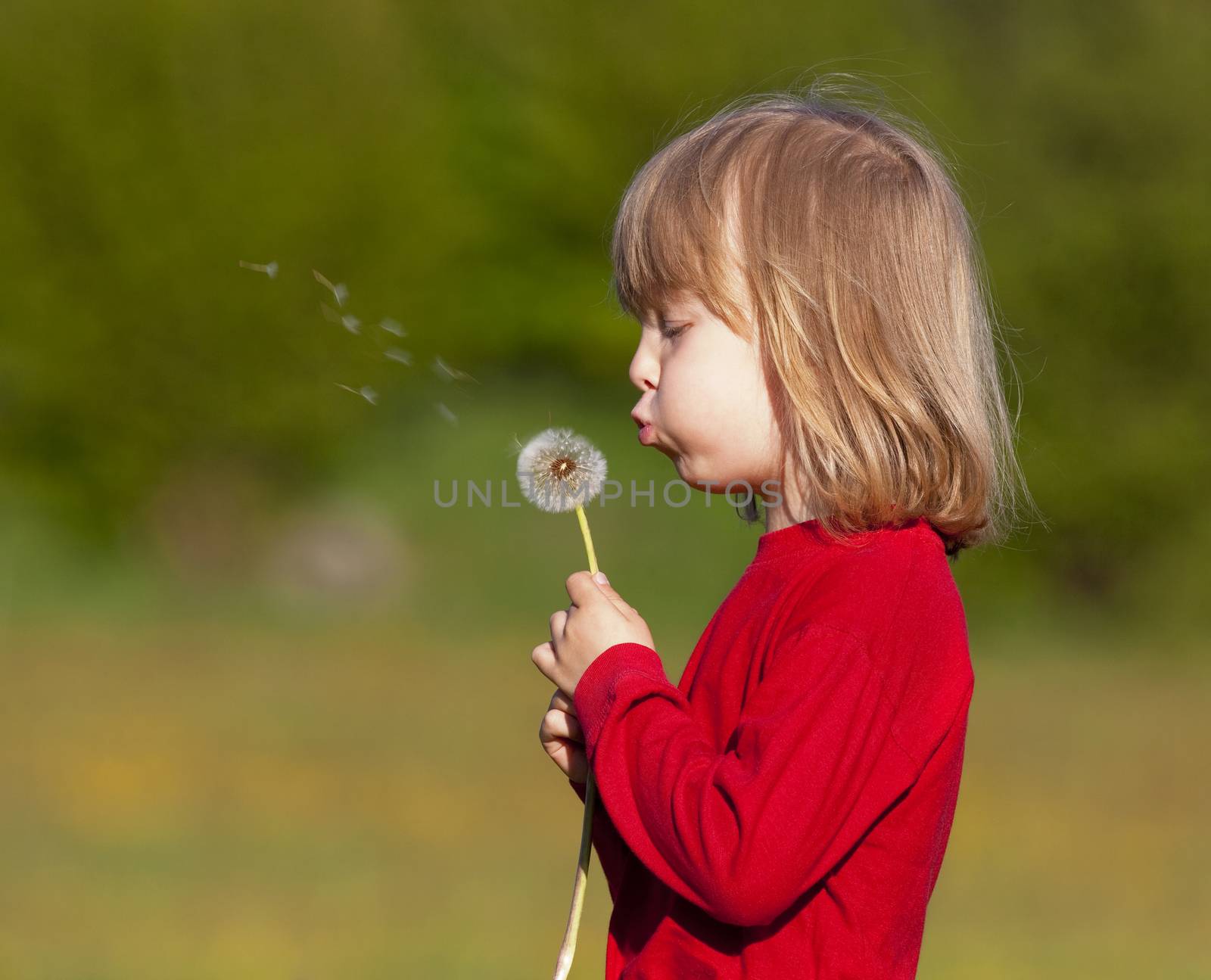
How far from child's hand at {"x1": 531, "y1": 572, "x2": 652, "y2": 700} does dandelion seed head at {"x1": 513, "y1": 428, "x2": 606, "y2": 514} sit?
0.18 metres

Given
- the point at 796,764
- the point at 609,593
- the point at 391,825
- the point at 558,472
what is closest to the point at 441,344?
the point at 391,825

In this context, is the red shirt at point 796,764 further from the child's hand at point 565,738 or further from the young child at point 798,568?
the child's hand at point 565,738

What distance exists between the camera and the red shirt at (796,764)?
3.44 ft

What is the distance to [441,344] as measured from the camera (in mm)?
11094

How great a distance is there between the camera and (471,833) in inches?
193

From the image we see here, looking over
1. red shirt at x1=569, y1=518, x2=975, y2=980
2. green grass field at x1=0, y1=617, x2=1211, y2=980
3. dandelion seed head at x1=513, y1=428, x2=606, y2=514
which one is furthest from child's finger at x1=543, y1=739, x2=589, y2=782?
green grass field at x1=0, y1=617, x2=1211, y2=980

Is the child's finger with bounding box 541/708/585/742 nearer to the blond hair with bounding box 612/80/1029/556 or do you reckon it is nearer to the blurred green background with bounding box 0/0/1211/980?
the blond hair with bounding box 612/80/1029/556

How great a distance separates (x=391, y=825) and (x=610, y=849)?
3.80 meters

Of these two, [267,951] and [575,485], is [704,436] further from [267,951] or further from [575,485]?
[267,951]

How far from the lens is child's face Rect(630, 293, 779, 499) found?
4.04ft

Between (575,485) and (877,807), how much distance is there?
462mm

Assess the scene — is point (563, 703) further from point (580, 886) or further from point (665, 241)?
point (665, 241)

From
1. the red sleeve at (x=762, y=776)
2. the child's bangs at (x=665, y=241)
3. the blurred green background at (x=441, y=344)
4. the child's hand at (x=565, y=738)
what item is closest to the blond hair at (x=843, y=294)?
the child's bangs at (x=665, y=241)

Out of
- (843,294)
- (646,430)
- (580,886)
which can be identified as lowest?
(580,886)
